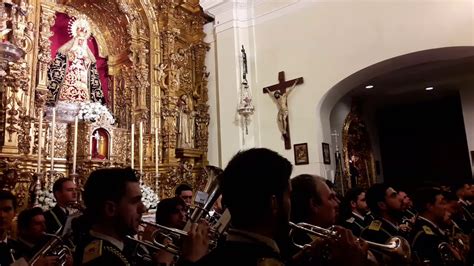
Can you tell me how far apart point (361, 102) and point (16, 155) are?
914 cm

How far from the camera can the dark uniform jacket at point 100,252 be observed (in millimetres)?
1863

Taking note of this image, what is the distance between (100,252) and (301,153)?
6682mm

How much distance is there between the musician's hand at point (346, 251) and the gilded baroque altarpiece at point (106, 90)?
16.2 ft

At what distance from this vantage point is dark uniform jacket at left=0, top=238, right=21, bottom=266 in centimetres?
312

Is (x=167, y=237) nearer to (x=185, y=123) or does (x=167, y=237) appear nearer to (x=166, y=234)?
(x=166, y=234)

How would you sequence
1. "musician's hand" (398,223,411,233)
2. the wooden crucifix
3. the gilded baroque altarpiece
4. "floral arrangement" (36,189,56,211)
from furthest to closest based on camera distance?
1. the wooden crucifix
2. the gilded baroque altarpiece
3. "floral arrangement" (36,189,56,211)
4. "musician's hand" (398,223,411,233)

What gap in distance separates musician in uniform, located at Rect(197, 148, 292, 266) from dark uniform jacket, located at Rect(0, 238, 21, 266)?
227 cm

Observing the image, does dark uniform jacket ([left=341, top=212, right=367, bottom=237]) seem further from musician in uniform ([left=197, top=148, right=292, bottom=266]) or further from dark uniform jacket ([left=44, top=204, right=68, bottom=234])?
dark uniform jacket ([left=44, top=204, right=68, bottom=234])

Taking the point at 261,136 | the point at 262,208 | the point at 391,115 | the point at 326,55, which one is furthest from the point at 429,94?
the point at 262,208

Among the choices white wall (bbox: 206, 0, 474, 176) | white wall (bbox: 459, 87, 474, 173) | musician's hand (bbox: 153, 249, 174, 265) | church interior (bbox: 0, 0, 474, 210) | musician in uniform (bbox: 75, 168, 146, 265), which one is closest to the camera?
musician in uniform (bbox: 75, 168, 146, 265)

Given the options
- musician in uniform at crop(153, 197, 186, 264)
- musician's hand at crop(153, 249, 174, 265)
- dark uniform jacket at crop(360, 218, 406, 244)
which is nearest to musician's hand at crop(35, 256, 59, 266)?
musician's hand at crop(153, 249, 174, 265)

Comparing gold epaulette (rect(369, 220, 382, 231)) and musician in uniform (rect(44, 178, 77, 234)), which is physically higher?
musician in uniform (rect(44, 178, 77, 234))

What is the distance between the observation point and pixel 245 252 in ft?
4.93

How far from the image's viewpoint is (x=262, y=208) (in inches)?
62.2
